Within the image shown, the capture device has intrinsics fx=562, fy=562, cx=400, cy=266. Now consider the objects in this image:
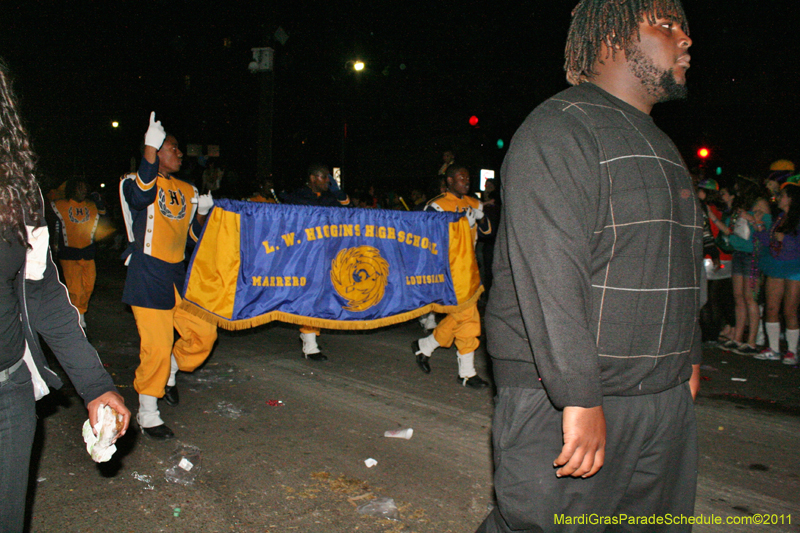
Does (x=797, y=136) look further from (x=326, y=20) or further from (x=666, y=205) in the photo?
(x=666, y=205)

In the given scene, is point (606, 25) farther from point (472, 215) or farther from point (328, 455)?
point (472, 215)

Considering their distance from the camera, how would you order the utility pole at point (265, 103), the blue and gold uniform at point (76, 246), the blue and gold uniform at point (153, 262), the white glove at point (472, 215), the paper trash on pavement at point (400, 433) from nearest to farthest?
the blue and gold uniform at point (153, 262) < the paper trash on pavement at point (400, 433) < the white glove at point (472, 215) < the blue and gold uniform at point (76, 246) < the utility pole at point (265, 103)

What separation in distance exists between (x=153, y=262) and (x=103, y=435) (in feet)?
9.12

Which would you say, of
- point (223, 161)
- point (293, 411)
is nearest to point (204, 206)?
point (293, 411)

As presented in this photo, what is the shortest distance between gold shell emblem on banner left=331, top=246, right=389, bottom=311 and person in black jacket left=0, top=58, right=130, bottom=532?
3.61m

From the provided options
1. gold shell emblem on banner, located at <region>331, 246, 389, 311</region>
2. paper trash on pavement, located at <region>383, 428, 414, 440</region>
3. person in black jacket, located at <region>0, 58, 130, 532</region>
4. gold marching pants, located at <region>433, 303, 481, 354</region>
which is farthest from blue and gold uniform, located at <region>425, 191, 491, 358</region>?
person in black jacket, located at <region>0, 58, 130, 532</region>

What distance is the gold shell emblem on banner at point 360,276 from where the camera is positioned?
557 centimetres

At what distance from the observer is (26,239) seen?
1784 mm

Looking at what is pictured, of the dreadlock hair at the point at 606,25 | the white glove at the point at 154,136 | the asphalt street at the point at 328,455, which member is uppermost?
the dreadlock hair at the point at 606,25

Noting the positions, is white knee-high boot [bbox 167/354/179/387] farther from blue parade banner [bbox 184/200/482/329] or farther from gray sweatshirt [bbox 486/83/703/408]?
gray sweatshirt [bbox 486/83/703/408]

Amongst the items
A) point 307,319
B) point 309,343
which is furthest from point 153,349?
point 309,343

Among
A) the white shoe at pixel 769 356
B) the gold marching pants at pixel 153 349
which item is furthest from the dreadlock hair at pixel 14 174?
the white shoe at pixel 769 356

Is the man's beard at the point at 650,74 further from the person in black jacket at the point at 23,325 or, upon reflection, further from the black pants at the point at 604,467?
the person in black jacket at the point at 23,325

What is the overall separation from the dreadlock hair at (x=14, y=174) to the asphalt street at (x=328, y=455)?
6.51ft
